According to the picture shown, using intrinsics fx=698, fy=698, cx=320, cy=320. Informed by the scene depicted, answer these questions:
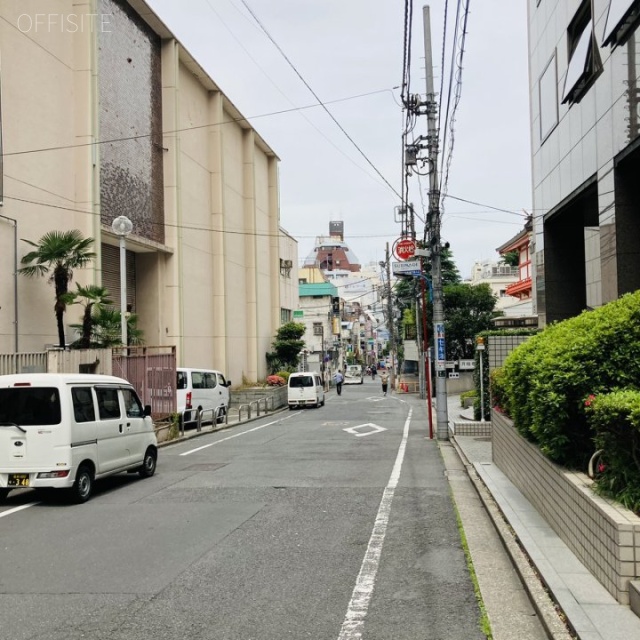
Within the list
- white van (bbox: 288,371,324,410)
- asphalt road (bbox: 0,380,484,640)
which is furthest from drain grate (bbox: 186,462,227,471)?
white van (bbox: 288,371,324,410)

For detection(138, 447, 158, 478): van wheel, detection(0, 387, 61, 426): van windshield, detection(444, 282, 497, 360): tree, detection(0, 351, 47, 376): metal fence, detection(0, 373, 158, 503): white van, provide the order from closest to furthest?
detection(0, 373, 158, 503): white van < detection(0, 387, 61, 426): van windshield < detection(138, 447, 158, 478): van wheel < detection(0, 351, 47, 376): metal fence < detection(444, 282, 497, 360): tree

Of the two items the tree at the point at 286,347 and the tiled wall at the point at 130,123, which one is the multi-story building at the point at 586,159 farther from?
the tree at the point at 286,347

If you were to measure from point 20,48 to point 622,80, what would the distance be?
1778 centimetres

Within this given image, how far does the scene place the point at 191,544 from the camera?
26.3 feet

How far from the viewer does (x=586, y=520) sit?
235 inches

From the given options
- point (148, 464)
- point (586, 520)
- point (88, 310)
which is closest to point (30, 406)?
point (148, 464)

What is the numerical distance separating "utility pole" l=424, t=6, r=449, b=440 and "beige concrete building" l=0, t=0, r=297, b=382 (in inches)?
471

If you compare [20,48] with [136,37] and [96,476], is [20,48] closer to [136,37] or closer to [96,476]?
[136,37]

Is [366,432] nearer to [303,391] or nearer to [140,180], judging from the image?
[303,391]

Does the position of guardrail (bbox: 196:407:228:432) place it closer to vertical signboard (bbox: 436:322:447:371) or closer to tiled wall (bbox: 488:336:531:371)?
vertical signboard (bbox: 436:322:447:371)

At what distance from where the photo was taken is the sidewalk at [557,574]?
4758mm

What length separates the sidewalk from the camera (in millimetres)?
4758

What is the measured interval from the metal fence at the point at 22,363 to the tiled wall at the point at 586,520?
11480 millimetres

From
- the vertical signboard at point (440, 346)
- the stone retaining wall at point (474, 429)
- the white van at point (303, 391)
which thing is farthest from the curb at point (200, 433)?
the stone retaining wall at point (474, 429)
